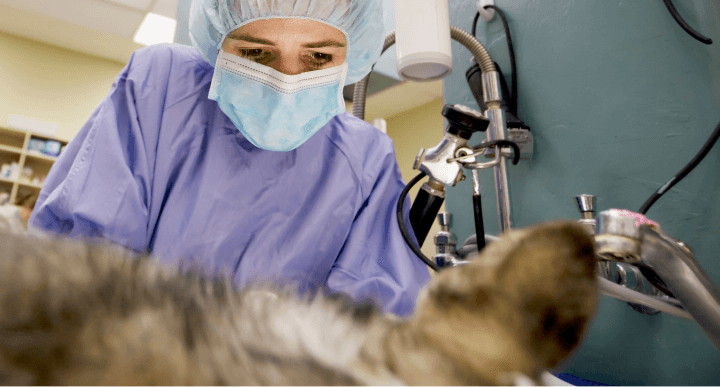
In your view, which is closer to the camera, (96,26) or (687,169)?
(687,169)

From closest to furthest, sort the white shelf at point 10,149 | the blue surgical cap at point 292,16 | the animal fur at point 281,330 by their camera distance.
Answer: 1. the animal fur at point 281,330
2. the blue surgical cap at point 292,16
3. the white shelf at point 10,149

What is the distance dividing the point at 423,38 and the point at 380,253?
455mm

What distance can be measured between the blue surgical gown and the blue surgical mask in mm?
36

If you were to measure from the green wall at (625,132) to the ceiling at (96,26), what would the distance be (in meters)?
2.26

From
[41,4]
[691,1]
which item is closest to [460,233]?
[691,1]

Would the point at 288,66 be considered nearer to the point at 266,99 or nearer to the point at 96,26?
the point at 266,99

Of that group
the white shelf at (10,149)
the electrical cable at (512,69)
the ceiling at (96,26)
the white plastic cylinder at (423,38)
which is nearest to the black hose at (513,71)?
the electrical cable at (512,69)

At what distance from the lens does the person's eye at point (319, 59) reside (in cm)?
87

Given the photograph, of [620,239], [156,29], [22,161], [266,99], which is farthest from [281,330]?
[22,161]

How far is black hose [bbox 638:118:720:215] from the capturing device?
702 millimetres

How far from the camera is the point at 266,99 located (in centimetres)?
85

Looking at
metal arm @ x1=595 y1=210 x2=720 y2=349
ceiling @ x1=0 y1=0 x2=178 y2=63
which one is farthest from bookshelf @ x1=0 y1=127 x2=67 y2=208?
metal arm @ x1=595 y1=210 x2=720 y2=349

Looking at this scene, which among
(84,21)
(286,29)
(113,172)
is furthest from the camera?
(84,21)

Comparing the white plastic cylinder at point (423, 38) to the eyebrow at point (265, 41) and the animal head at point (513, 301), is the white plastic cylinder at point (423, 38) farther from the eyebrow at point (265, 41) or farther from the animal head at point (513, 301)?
the animal head at point (513, 301)
